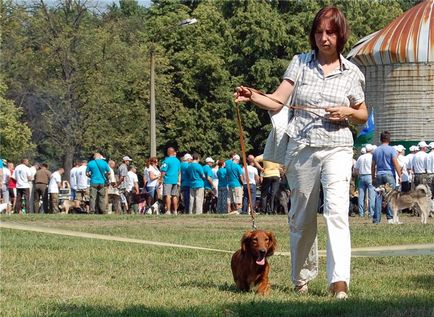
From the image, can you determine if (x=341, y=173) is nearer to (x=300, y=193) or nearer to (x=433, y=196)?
Result: (x=300, y=193)

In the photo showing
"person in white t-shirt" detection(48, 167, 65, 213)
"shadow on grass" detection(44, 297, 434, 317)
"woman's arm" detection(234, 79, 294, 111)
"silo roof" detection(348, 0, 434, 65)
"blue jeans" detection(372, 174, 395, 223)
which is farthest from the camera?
"silo roof" detection(348, 0, 434, 65)

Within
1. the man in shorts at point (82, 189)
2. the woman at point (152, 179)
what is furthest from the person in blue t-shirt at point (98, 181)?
the man in shorts at point (82, 189)

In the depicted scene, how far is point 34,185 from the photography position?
37.8 m

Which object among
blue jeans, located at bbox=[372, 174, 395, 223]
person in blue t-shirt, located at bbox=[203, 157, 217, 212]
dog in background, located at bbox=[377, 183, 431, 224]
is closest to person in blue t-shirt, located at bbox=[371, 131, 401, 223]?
blue jeans, located at bbox=[372, 174, 395, 223]

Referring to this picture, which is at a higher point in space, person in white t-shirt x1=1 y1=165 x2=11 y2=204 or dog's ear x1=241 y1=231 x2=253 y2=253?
person in white t-shirt x1=1 y1=165 x2=11 y2=204

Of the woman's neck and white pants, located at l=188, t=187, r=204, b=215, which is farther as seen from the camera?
white pants, located at l=188, t=187, r=204, b=215

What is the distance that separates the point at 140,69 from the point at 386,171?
120 feet

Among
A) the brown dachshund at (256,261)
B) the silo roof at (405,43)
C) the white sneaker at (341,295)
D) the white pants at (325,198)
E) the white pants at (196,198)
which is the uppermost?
the silo roof at (405,43)

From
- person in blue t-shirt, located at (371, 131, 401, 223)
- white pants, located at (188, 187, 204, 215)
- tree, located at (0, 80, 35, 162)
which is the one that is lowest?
white pants, located at (188, 187, 204, 215)

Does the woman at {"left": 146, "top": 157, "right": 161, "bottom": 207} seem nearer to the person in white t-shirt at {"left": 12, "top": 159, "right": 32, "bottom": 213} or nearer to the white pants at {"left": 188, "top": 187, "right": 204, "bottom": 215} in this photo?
the white pants at {"left": 188, "top": 187, "right": 204, "bottom": 215}

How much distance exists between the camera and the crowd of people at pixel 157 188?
33.0 m

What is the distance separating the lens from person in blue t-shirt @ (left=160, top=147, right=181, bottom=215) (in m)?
32.5

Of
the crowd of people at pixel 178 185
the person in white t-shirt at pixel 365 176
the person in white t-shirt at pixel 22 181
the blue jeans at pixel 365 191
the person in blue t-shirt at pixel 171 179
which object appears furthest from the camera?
the person in white t-shirt at pixel 22 181

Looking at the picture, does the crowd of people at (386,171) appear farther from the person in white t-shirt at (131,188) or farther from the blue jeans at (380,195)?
the person in white t-shirt at (131,188)
